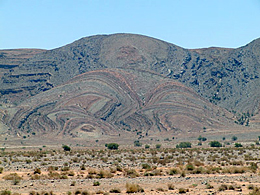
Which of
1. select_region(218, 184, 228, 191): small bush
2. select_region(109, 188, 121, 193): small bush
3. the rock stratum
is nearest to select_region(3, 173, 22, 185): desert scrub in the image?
select_region(109, 188, 121, 193): small bush

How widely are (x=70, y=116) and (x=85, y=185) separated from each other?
11600 cm

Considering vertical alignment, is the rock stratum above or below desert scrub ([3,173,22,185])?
above

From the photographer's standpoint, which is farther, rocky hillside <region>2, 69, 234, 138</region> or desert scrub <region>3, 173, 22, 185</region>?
rocky hillside <region>2, 69, 234, 138</region>

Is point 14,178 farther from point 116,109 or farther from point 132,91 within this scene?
point 132,91

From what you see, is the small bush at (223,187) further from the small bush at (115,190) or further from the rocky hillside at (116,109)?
the rocky hillside at (116,109)

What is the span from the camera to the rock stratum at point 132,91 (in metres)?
141

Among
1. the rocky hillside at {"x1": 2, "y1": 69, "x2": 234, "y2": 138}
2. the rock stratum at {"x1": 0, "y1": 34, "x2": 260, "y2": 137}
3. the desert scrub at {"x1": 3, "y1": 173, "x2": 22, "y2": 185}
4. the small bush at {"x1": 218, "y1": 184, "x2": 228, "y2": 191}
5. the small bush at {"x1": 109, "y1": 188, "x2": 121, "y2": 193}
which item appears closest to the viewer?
the small bush at {"x1": 218, "y1": 184, "x2": 228, "y2": 191}

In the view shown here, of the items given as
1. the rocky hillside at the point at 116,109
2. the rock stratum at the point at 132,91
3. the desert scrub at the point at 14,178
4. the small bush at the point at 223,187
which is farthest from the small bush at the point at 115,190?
the rock stratum at the point at 132,91

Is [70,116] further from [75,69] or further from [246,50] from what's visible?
[246,50]

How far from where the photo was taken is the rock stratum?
5546 inches

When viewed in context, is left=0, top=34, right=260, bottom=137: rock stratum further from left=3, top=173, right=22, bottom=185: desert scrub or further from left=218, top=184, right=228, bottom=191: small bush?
left=218, top=184, right=228, bottom=191: small bush

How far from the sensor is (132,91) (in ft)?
524

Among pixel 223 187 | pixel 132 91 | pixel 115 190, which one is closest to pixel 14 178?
pixel 115 190

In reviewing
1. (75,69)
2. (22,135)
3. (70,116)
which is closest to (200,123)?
(70,116)
